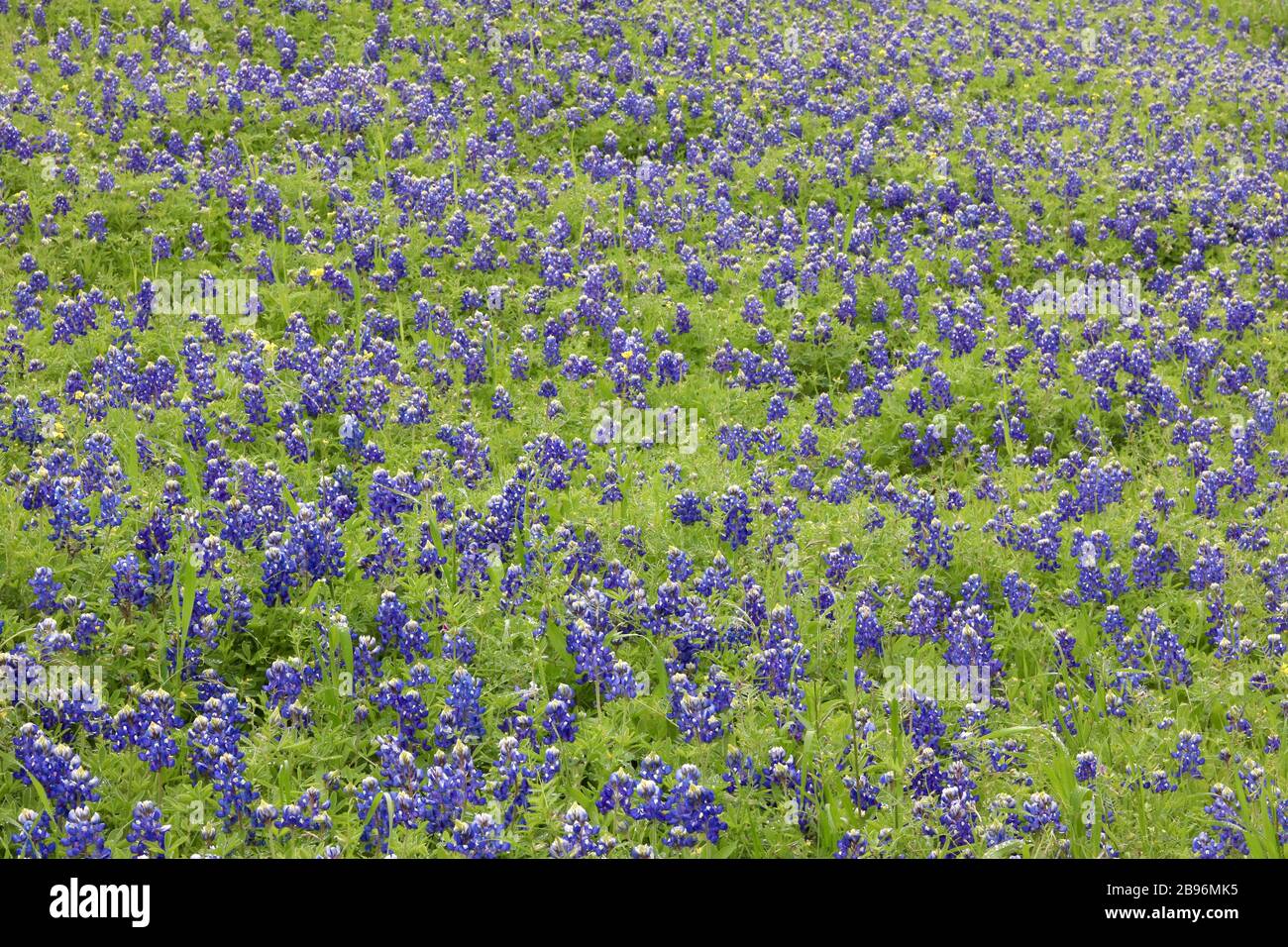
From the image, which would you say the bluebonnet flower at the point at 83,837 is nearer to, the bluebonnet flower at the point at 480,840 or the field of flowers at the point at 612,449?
the field of flowers at the point at 612,449

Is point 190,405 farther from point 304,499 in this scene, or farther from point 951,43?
point 951,43

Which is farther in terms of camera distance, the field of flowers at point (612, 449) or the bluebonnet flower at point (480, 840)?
the field of flowers at point (612, 449)

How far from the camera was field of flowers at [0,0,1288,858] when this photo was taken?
484 centimetres

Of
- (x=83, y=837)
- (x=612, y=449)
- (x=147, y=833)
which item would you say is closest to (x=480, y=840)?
(x=147, y=833)

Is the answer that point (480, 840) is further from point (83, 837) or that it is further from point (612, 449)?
point (612, 449)

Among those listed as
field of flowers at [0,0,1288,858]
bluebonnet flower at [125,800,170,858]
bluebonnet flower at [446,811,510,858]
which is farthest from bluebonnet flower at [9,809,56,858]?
bluebonnet flower at [446,811,510,858]

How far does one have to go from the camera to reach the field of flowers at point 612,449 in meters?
4.84

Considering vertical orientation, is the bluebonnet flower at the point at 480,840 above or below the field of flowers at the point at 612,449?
below

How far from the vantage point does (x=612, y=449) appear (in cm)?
773

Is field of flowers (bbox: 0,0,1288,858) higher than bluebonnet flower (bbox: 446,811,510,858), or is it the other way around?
field of flowers (bbox: 0,0,1288,858)

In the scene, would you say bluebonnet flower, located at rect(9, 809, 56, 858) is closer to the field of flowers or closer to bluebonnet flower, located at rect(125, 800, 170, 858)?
the field of flowers

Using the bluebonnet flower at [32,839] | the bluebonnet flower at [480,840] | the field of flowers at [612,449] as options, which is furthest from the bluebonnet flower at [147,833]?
the bluebonnet flower at [480,840]
